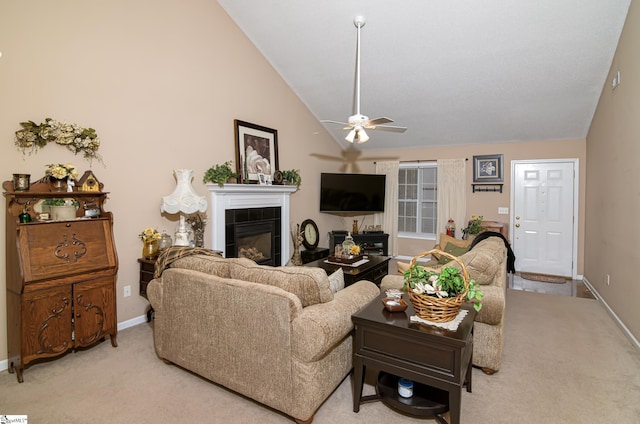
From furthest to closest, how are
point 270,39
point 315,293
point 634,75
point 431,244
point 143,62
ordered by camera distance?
point 431,244 → point 270,39 → point 143,62 → point 634,75 → point 315,293

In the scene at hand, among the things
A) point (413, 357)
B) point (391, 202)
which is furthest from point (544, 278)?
point (413, 357)

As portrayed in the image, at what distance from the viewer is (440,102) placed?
18.1 ft

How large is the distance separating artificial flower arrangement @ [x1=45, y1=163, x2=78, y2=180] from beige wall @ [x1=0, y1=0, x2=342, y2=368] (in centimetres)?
13

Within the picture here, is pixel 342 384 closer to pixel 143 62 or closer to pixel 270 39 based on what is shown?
pixel 143 62

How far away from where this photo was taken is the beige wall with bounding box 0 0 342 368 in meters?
2.89

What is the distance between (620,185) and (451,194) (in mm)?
3068

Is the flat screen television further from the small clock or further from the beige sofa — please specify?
the beige sofa

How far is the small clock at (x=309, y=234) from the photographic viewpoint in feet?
20.8

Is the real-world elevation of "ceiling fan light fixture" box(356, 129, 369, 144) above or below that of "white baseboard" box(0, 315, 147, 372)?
above

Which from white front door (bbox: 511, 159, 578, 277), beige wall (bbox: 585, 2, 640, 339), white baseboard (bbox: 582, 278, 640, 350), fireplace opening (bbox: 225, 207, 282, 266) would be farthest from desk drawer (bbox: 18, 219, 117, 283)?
white front door (bbox: 511, 159, 578, 277)

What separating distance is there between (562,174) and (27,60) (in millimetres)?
7471

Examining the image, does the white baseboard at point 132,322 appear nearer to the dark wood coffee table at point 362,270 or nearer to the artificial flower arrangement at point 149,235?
the artificial flower arrangement at point 149,235

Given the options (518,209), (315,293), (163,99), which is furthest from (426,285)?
(518,209)

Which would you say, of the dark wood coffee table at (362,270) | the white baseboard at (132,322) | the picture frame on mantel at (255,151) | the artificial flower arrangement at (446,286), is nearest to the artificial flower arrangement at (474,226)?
the dark wood coffee table at (362,270)
